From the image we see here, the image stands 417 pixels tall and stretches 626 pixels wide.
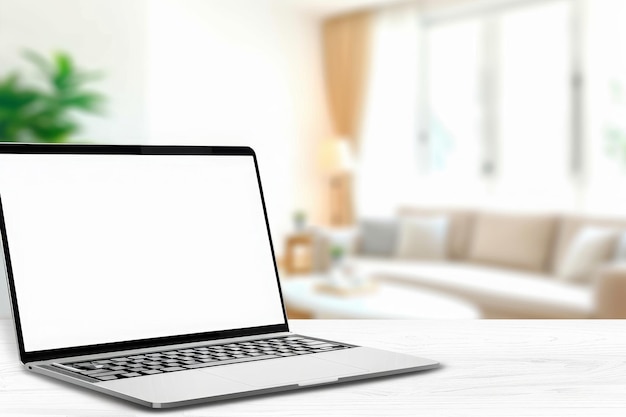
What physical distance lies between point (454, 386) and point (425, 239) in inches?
176

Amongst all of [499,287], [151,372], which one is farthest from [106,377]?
[499,287]

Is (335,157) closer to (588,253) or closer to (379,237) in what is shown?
(379,237)

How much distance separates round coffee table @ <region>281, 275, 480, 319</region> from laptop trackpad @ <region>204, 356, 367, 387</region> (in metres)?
2.58

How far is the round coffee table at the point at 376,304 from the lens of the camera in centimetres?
321

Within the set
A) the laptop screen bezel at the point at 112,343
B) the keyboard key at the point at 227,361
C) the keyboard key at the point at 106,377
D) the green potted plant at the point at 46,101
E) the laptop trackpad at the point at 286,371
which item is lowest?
the laptop trackpad at the point at 286,371

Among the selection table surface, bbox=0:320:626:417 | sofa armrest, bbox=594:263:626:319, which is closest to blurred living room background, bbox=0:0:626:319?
sofa armrest, bbox=594:263:626:319

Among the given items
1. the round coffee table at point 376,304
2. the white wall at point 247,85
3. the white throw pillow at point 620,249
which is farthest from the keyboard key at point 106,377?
the white wall at point 247,85

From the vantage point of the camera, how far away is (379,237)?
5188mm

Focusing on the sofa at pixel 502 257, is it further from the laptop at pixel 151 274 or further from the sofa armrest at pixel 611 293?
the laptop at pixel 151 274

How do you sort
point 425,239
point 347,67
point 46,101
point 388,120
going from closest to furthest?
point 46,101, point 425,239, point 388,120, point 347,67

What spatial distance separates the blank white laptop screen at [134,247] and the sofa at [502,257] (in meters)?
2.63

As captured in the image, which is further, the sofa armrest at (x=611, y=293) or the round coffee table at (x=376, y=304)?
the round coffee table at (x=376, y=304)

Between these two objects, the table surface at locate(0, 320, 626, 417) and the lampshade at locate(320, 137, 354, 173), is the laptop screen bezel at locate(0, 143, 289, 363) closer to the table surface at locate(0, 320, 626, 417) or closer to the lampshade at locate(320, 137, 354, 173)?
the table surface at locate(0, 320, 626, 417)

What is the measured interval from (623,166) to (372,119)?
2.06m
